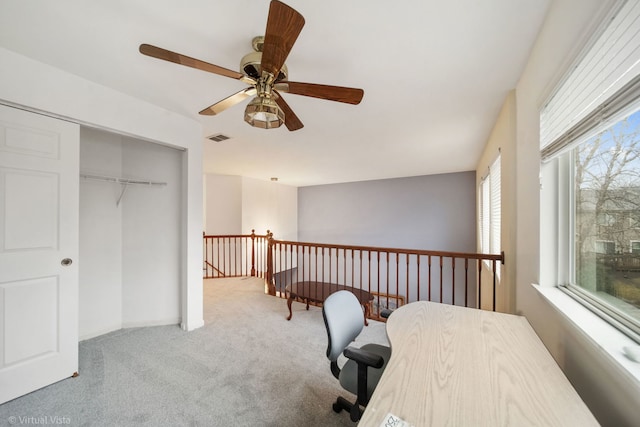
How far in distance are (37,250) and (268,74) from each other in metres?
2.19

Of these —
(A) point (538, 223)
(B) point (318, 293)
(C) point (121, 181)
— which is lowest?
(B) point (318, 293)

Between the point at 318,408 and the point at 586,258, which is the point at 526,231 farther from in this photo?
the point at 318,408

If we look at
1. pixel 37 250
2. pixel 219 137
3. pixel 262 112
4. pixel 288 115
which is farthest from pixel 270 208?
pixel 262 112

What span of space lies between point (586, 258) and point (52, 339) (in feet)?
11.8

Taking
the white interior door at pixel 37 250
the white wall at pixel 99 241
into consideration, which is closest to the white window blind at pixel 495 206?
the white interior door at pixel 37 250

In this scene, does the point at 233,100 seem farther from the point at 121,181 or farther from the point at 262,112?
the point at 121,181

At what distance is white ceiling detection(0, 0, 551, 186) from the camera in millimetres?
1244

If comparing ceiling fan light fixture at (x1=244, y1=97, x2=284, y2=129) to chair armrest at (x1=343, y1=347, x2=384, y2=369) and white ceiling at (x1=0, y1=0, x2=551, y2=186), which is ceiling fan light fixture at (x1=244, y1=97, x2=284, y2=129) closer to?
white ceiling at (x1=0, y1=0, x2=551, y2=186)

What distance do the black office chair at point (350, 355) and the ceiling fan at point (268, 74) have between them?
1.18 metres

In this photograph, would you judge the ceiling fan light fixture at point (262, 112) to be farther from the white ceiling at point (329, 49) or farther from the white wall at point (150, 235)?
the white wall at point (150, 235)

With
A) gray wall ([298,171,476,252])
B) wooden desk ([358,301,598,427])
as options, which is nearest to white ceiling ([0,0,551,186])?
wooden desk ([358,301,598,427])

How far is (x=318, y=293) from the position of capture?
3244 millimetres

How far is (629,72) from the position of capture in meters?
0.79

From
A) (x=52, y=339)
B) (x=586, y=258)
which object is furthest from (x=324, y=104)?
(x=52, y=339)
